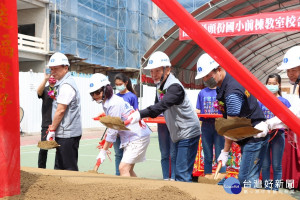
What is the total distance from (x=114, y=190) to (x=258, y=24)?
7338 mm

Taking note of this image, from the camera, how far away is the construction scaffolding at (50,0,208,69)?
19.5 m

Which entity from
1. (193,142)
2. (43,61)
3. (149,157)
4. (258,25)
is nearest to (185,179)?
(193,142)

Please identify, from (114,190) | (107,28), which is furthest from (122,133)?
(107,28)

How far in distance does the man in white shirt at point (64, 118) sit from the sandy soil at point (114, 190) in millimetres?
1243

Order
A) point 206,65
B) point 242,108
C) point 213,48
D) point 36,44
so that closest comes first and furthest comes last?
point 213,48 → point 242,108 → point 206,65 → point 36,44

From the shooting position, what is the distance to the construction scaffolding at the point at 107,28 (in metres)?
19.5

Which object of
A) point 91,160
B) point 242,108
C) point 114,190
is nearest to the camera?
point 114,190

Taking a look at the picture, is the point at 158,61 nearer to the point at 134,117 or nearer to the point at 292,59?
the point at 134,117

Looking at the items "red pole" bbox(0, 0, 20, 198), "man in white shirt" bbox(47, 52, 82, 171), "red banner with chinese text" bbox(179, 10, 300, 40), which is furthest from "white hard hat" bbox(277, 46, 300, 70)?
"red banner with chinese text" bbox(179, 10, 300, 40)

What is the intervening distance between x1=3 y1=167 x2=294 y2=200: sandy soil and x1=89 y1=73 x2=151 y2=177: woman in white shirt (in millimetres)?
1214

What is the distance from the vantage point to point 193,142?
3373 mm

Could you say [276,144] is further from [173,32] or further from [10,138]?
[173,32]

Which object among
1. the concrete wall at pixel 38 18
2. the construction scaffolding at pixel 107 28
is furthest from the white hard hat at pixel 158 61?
the construction scaffolding at pixel 107 28

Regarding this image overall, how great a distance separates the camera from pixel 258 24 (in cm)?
838
